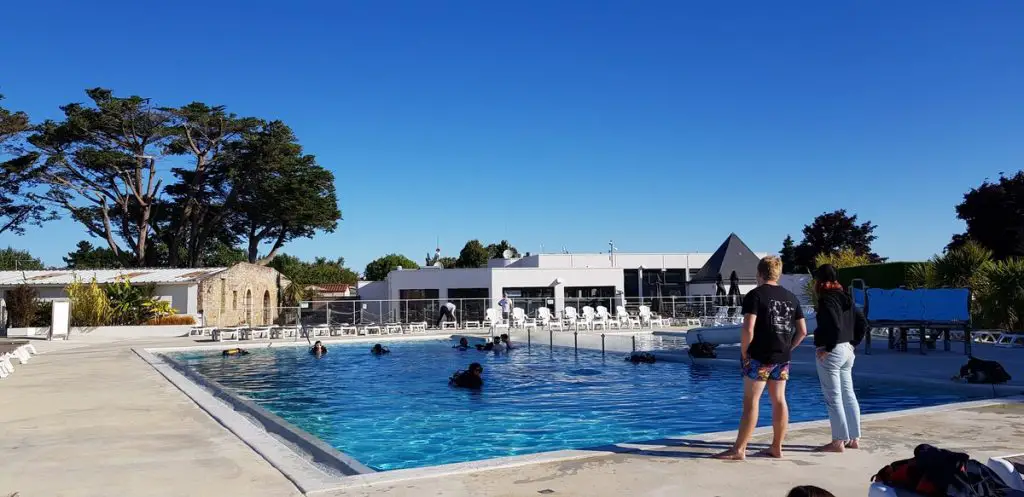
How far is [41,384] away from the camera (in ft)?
35.1

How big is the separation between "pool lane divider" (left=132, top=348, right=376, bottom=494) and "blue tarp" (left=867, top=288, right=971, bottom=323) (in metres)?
10.8

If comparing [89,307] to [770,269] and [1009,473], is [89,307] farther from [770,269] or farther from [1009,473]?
[1009,473]

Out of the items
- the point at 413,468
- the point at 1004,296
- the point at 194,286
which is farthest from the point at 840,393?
the point at 194,286

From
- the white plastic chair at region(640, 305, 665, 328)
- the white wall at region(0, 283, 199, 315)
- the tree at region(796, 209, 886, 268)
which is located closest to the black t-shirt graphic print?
the white plastic chair at region(640, 305, 665, 328)

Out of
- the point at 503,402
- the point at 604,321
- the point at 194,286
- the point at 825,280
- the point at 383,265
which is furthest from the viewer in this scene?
the point at 383,265

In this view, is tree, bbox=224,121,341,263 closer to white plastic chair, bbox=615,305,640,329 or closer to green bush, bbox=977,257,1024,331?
white plastic chair, bbox=615,305,640,329

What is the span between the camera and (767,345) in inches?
189

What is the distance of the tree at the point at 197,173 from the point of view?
1721 inches

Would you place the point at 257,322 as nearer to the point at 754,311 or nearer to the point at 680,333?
the point at 680,333

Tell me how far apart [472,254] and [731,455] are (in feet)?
212

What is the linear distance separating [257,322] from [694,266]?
24.5m

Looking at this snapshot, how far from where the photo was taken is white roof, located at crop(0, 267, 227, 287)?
98.1 feet

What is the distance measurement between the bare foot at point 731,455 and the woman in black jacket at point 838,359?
0.70 m

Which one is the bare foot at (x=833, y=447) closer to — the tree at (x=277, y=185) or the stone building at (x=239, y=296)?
the stone building at (x=239, y=296)
